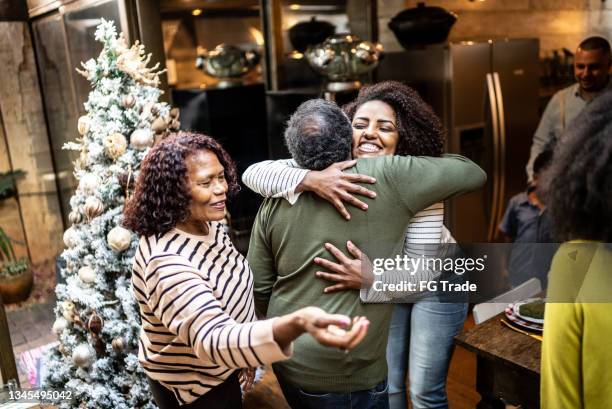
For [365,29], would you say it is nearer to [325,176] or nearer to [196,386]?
[325,176]

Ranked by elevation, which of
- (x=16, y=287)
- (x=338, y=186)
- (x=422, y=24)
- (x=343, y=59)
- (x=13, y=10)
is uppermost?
(x=13, y=10)

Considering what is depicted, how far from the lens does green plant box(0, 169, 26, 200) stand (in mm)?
2920

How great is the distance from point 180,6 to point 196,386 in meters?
3.25

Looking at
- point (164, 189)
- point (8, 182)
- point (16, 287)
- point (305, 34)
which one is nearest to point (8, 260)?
point (16, 287)

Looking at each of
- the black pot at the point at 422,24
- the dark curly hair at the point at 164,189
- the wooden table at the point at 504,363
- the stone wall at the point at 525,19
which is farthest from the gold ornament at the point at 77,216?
the stone wall at the point at 525,19

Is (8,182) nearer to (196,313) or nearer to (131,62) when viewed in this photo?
(131,62)

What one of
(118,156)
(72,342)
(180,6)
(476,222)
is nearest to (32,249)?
(72,342)

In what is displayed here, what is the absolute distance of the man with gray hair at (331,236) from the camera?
1.09 metres

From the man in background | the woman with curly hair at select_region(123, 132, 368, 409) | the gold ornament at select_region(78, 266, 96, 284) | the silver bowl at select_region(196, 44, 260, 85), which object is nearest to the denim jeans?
the woman with curly hair at select_region(123, 132, 368, 409)

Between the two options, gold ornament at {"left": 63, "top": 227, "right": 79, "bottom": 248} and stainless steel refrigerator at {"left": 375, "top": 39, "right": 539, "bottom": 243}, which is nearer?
gold ornament at {"left": 63, "top": 227, "right": 79, "bottom": 248}

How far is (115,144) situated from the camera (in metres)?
1.80

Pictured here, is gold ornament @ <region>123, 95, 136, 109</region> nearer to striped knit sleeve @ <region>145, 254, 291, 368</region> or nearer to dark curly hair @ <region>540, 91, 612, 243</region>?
striped knit sleeve @ <region>145, 254, 291, 368</region>

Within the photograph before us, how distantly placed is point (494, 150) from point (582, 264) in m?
2.36

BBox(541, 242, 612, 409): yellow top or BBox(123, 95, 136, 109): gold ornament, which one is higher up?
BBox(123, 95, 136, 109): gold ornament
